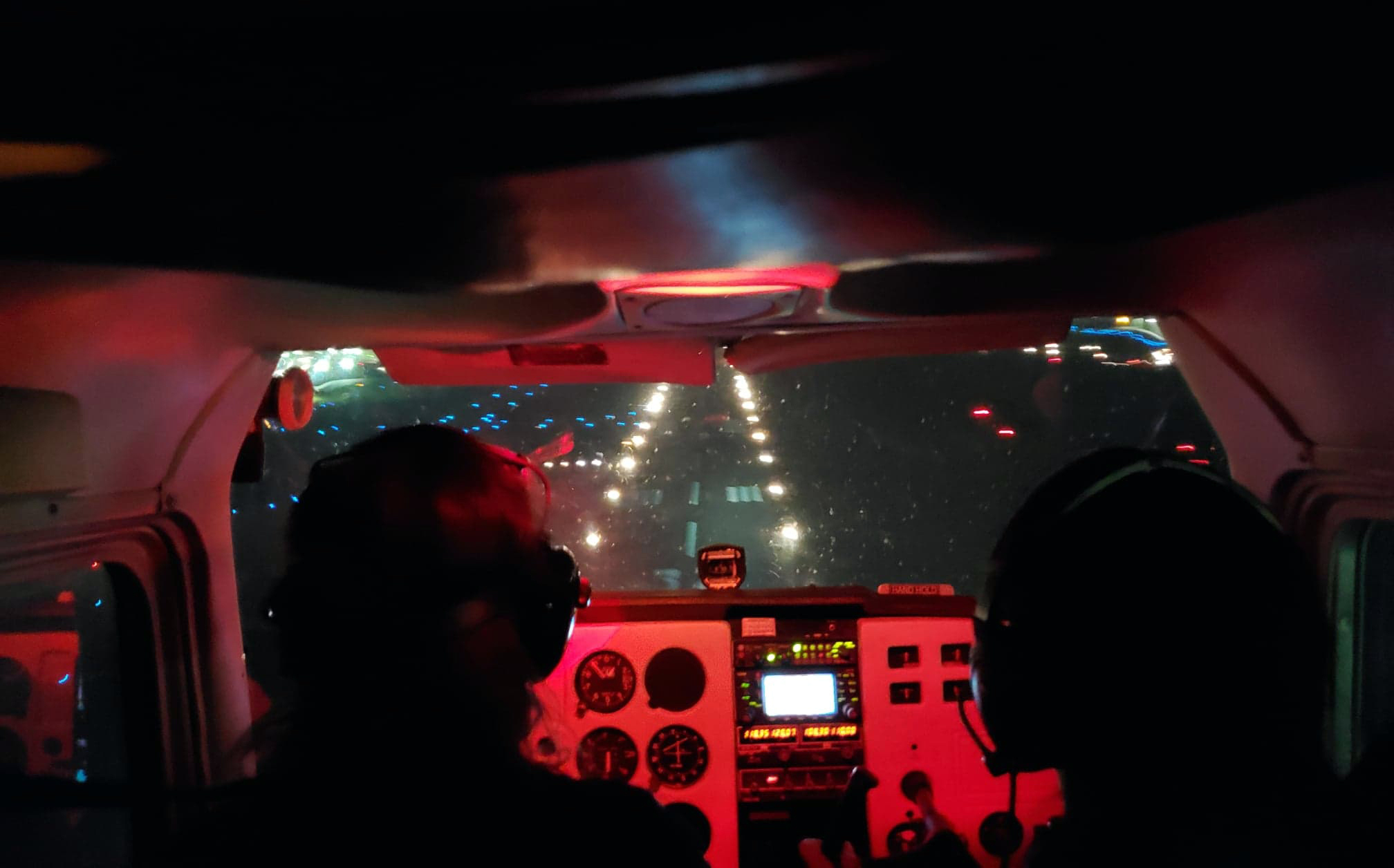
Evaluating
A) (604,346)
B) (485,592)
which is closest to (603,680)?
(604,346)

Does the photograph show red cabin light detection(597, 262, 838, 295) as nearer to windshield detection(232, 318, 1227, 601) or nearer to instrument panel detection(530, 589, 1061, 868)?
instrument panel detection(530, 589, 1061, 868)

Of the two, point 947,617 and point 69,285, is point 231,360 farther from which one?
point 947,617

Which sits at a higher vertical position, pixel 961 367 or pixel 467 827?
Result: pixel 961 367

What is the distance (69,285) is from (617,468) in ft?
48.5

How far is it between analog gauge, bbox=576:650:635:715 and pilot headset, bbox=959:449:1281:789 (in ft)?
6.17

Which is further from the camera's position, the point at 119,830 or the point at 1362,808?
the point at 119,830

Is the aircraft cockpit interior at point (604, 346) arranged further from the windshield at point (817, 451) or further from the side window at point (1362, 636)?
the windshield at point (817, 451)

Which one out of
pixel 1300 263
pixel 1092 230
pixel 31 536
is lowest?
pixel 31 536

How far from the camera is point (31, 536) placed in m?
1.71

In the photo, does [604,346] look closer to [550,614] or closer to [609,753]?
[550,614]

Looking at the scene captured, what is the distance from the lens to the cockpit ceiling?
3.15 ft

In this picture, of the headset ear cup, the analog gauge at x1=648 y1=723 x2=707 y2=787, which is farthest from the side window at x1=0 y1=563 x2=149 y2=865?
the analog gauge at x1=648 y1=723 x2=707 y2=787

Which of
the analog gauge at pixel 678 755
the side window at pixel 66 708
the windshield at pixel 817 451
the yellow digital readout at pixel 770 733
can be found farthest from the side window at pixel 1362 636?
the windshield at pixel 817 451

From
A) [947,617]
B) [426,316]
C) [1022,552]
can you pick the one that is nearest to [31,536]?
[426,316]
